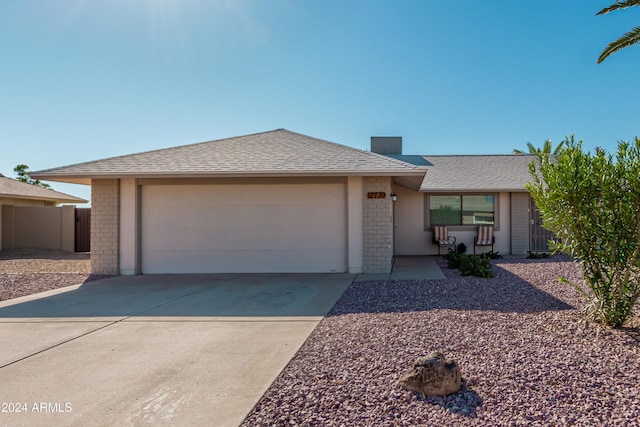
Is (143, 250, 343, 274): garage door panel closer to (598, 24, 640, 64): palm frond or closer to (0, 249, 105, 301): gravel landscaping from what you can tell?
(0, 249, 105, 301): gravel landscaping

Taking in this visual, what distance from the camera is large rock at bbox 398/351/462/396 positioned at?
3027 mm

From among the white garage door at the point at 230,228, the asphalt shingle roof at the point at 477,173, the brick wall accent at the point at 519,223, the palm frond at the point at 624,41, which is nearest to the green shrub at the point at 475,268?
the white garage door at the point at 230,228

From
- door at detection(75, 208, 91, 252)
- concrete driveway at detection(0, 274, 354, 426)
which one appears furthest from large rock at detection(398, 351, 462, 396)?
door at detection(75, 208, 91, 252)

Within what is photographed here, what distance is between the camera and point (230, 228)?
10.2 meters

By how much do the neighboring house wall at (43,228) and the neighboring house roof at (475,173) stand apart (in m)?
15.0

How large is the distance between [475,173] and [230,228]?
10.3 m

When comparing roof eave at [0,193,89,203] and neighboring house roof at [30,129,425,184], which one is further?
roof eave at [0,193,89,203]

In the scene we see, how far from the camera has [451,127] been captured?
18.1m

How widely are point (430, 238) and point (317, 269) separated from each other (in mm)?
6081

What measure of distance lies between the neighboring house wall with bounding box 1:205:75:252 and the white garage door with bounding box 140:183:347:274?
939cm

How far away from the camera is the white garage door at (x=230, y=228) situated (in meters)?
10.0

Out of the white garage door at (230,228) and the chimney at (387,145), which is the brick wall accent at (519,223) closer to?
the chimney at (387,145)

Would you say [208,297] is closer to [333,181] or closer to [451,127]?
[333,181]

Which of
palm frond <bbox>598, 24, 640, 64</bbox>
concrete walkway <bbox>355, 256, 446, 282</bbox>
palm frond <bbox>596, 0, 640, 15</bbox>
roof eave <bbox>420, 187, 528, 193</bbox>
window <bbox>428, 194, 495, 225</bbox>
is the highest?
palm frond <bbox>596, 0, 640, 15</bbox>
